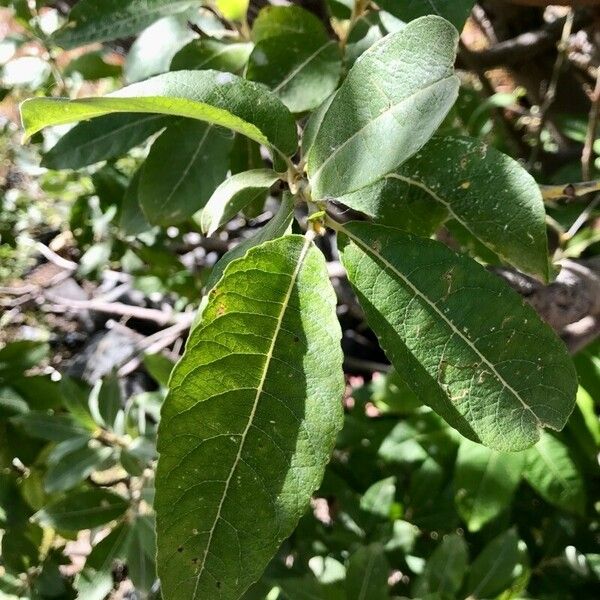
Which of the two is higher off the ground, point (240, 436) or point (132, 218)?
point (240, 436)

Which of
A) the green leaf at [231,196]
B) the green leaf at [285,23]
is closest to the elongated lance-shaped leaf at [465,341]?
the green leaf at [231,196]

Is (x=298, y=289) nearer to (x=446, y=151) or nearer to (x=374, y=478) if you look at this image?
(x=446, y=151)

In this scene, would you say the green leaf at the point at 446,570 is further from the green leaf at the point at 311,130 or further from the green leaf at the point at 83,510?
the green leaf at the point at 311,130

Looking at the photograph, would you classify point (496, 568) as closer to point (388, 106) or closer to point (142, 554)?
point (142, 554)

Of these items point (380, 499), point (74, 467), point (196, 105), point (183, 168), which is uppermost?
point (196, 105)

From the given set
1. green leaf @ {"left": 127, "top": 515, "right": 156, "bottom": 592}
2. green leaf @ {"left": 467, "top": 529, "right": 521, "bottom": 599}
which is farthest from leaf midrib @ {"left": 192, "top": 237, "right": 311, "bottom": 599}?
green leaf @ {"left": 467, "top": 529, "right": 521, "bottom": 599}

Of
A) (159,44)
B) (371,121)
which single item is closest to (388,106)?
(371,121)
